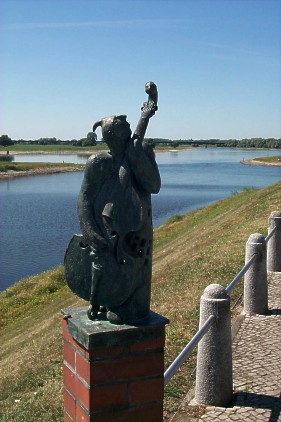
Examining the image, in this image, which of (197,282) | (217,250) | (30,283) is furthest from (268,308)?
(30,283)

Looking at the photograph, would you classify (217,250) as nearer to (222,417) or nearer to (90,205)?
(222,417)

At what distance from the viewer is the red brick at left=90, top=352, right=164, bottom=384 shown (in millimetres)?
2848

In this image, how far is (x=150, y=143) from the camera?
314 centimetres

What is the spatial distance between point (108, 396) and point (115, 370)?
143 mm

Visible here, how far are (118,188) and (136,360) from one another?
36.8 inches

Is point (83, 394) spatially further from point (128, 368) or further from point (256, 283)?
point (256, 283)

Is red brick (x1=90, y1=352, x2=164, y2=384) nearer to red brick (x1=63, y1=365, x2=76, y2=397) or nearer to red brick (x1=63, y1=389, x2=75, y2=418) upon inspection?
red brick (x1=63, y1=365, x2=76, y2=397)

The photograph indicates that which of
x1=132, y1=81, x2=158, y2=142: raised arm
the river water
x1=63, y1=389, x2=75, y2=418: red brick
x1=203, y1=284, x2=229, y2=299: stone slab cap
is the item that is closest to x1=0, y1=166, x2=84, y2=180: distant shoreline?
the river water

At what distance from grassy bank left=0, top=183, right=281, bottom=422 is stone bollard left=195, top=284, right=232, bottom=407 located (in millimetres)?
309

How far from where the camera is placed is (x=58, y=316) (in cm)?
1152

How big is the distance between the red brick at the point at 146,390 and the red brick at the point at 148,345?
0.18 metres

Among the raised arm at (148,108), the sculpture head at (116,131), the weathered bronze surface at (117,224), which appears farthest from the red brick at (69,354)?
the raised arm at (148,108)

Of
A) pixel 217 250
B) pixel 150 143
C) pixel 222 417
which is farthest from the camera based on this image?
pixel 217 250

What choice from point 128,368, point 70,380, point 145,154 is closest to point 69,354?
point 70,380
